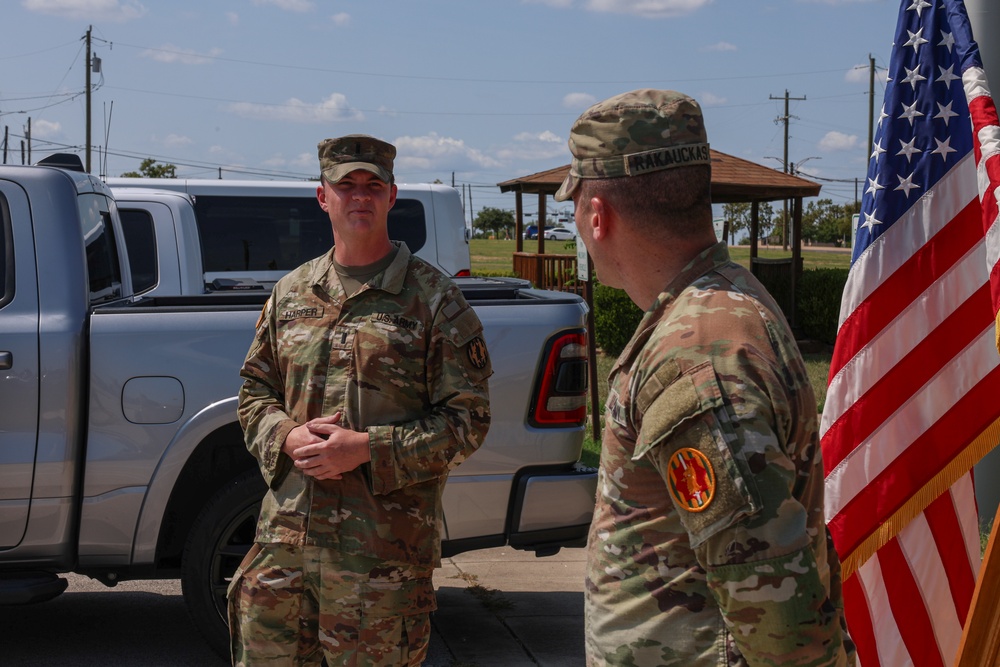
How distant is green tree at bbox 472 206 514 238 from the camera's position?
89.8 m

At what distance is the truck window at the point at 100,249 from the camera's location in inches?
168

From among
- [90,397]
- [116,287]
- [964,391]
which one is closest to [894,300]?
[964,391]

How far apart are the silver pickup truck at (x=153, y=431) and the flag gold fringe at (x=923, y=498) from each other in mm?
1197

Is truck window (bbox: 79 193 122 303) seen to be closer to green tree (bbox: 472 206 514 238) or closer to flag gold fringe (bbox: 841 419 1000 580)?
flag gold fringe (bbox: 841 419 1000 580)

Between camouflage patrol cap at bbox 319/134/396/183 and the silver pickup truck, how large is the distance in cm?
115

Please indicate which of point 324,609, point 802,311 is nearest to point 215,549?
point 324,609

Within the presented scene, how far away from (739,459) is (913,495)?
1.97 m

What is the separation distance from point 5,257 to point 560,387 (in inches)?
86.0

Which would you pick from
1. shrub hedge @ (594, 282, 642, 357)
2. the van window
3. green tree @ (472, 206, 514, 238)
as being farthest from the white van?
green tree @ (472, 206, 514, 238)

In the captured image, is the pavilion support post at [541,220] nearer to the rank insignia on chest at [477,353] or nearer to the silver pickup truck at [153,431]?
the silver pickup truck at [153,431]

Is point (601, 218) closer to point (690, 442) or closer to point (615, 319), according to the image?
point (690, 442)

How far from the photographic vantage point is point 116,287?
4.75 m

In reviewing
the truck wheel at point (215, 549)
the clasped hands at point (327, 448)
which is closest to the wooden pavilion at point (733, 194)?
the truck wheel at point (215, 549)

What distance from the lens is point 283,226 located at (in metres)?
10.8
